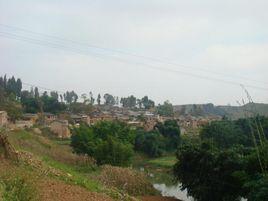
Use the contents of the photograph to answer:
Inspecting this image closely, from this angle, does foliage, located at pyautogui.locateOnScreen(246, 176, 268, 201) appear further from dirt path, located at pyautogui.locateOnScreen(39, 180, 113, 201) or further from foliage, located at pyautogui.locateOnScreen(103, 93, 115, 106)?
foliage, located at pyautogui.locateOnScreen(103, 93, 115, 106)

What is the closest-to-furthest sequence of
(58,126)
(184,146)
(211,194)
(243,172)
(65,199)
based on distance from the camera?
(65,199)
(243,172)
(211,194)
(184,146)
(58,126)

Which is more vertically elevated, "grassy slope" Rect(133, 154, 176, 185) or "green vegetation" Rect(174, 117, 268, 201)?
"green vegetation" Rect(174, 117, 268, 201)

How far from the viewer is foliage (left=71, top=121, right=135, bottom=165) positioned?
4147 cm

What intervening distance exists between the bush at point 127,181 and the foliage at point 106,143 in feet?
35.3

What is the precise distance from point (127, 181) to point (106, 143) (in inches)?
518

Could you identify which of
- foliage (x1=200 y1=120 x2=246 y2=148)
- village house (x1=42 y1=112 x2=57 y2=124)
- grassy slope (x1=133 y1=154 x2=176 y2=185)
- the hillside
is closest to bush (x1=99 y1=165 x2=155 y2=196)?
the hillside

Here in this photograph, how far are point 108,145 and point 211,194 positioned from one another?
17.2 meters

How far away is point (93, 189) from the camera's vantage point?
19.6m

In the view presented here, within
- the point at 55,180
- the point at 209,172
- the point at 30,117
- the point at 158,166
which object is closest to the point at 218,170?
the point at 209,172

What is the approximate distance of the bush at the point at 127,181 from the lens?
28.1m

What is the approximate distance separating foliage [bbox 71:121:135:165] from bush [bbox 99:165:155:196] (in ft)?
35.3

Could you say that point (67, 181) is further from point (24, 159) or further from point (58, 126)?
point (58, 126)

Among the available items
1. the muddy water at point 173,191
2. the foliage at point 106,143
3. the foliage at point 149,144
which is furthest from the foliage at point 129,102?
the muddy water at point 173,191

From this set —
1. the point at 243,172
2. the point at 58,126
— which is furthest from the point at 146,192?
the point at 58,126
